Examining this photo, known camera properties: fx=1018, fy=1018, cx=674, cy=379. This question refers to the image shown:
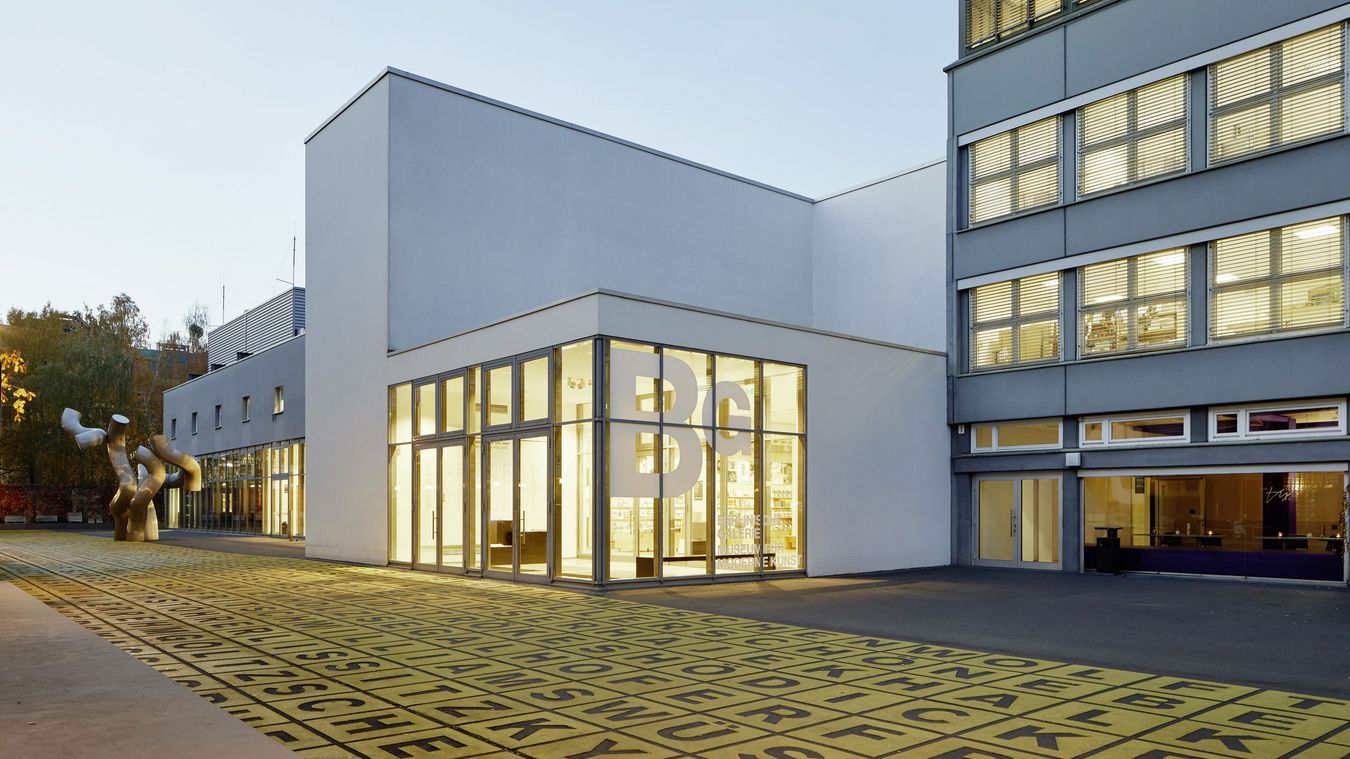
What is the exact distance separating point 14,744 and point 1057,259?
1979cm

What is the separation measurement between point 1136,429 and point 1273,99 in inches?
253

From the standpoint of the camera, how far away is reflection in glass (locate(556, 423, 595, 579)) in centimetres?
1622

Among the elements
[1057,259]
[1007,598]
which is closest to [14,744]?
[1007,598]

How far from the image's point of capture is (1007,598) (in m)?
14.9

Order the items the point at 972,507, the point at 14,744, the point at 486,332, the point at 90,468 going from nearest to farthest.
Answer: the point at 14,744
the point at 486,332
the point at 972,507
the point at 90,468

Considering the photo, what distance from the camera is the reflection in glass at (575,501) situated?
16.2 meters

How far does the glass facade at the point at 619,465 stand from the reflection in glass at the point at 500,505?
31 mm

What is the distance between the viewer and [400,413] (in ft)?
71.3

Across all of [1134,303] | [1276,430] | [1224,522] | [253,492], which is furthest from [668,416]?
[253,492]

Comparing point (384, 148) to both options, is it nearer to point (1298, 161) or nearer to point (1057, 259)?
point (1057, 259)

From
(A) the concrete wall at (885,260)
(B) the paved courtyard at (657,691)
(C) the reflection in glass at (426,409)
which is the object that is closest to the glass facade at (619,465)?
(C) the reflection in glass at (426,409)

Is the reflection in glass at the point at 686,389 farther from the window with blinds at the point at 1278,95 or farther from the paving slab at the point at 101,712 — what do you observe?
the window with blinds at the point at 1278,95

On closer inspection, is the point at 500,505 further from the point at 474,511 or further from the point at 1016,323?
the point at 1016,323

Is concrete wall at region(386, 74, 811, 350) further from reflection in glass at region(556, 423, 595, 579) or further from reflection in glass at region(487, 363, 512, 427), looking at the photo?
reflection in glass at region(556, 423, 595, 579)
